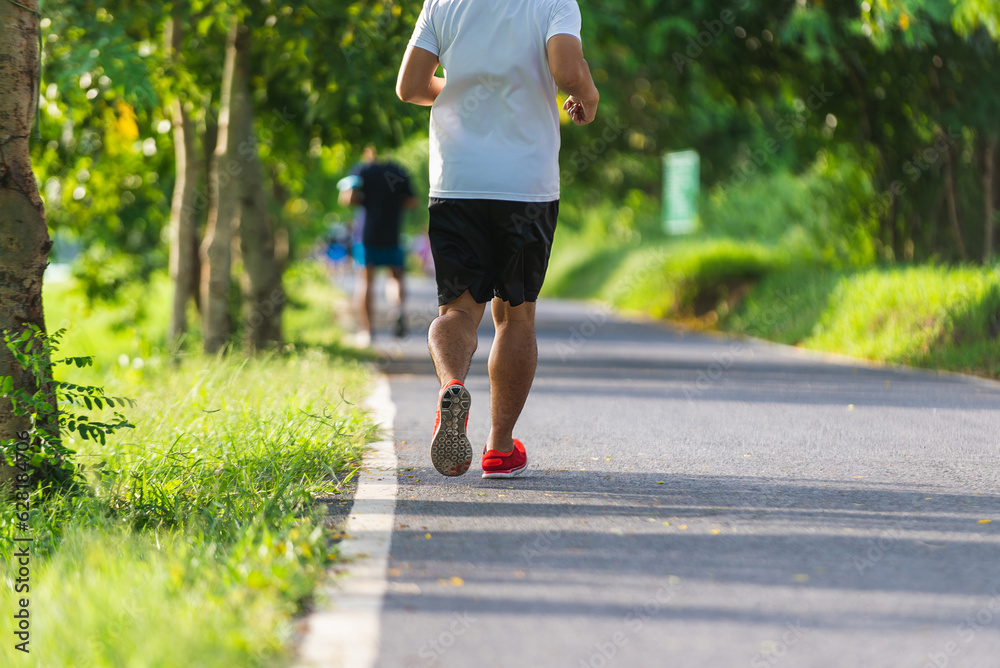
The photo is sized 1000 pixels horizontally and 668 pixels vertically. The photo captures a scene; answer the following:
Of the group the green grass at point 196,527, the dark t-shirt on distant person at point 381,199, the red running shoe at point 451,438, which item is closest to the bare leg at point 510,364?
the red running shoe at point 451,438

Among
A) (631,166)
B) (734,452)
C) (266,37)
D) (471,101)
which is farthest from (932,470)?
(631,166)

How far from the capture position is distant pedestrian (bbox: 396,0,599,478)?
15.1 feet

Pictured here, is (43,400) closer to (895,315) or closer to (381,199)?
(381,199)

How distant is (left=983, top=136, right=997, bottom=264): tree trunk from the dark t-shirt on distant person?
230 inches

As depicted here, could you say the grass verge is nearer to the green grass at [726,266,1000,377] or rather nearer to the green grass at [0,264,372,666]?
the green grass at [726,266,1000,377]

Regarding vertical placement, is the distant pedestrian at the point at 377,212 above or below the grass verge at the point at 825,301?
above

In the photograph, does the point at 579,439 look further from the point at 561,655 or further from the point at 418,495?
the point at 561,655

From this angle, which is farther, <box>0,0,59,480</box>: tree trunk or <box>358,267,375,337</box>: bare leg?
<box>358,267,375,337</box>: bare leg

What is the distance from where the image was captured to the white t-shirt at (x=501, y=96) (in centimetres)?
460

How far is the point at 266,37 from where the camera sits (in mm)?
9469

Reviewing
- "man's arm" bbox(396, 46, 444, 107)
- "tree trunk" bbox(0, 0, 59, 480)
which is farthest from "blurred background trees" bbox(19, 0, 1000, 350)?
"man's arm" bbox(396, 46, 444, 107)

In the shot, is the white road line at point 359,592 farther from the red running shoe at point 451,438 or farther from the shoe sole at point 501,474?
the shoe sole at point 501,474

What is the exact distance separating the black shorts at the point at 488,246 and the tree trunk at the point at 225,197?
5.53 m

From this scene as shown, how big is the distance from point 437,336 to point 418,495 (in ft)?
1.95
